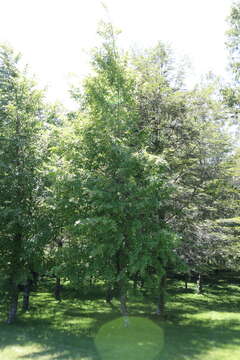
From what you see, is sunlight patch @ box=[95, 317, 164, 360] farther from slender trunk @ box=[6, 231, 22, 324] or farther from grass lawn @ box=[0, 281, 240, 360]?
slender trunk @ box=[6, 231, 22, 324]

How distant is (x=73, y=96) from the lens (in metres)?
12.7

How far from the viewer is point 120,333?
11156 millimetres

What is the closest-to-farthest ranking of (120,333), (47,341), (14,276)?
1. (47,341)
2. (120,333)
3. (14,276)

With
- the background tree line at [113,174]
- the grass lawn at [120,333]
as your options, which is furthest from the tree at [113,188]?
the grass lawn at [120,333]

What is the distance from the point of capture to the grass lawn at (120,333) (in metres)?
9.05

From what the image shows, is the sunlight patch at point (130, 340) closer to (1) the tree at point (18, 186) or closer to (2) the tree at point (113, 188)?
A: (2) the tree at point (113, 188)

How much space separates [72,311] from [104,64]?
12681mm

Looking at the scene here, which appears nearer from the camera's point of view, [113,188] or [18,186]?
[113,188]

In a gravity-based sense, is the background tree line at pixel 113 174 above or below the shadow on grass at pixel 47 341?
above

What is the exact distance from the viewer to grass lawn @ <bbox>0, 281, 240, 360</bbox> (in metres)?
9.05

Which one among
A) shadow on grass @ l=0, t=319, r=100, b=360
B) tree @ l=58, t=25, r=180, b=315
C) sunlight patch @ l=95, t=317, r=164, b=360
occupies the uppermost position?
tree @ l=58, t=25, r=180, b=315

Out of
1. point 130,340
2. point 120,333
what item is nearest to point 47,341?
point 120,333

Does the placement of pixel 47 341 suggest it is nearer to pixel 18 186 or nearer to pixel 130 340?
pixel 130 340

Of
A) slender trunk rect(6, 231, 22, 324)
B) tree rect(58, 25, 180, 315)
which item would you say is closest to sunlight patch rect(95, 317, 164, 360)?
tree rect(58, 25, 180, 315)
